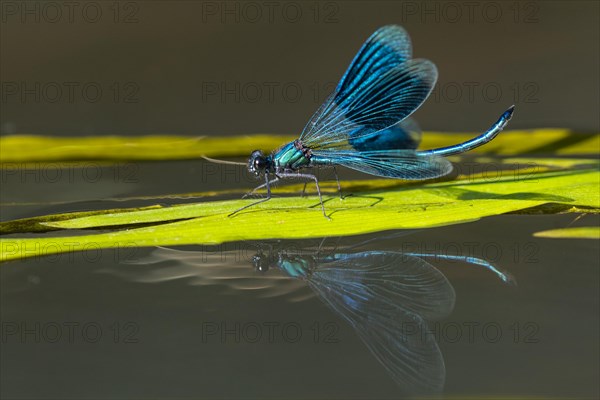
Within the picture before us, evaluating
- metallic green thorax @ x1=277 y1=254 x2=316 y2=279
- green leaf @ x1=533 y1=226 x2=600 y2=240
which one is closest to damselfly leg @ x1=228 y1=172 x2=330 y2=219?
metallic green thorax @ x1=277 y1=254 x2=316 y2=279

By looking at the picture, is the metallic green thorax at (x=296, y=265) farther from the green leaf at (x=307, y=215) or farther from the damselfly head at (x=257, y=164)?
the damselfly head at (x=257, y=164)

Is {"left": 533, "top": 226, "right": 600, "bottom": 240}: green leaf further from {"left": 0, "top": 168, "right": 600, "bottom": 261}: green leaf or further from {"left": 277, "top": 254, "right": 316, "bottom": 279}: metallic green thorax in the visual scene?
{"left": 277, "top": 254, "right": 316, "bottom": 279}: metallic green thorax

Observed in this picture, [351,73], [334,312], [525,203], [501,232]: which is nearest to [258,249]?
[334,312]

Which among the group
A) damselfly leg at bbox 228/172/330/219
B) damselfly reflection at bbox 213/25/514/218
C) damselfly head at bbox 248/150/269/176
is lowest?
damselfly leg at bbox 228/172/330/219

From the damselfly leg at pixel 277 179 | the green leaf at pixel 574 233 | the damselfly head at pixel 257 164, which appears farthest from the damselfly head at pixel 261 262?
the damselfly head at pixel 257 164

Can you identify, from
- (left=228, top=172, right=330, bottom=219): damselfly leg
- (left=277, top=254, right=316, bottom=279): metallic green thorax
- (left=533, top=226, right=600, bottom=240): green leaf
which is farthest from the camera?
(left=228, top=172, right=330, bottom=219): damselfly leg

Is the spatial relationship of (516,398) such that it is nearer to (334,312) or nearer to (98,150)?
(334,312)

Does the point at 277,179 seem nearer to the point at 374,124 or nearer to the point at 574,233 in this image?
the point at 374,124
